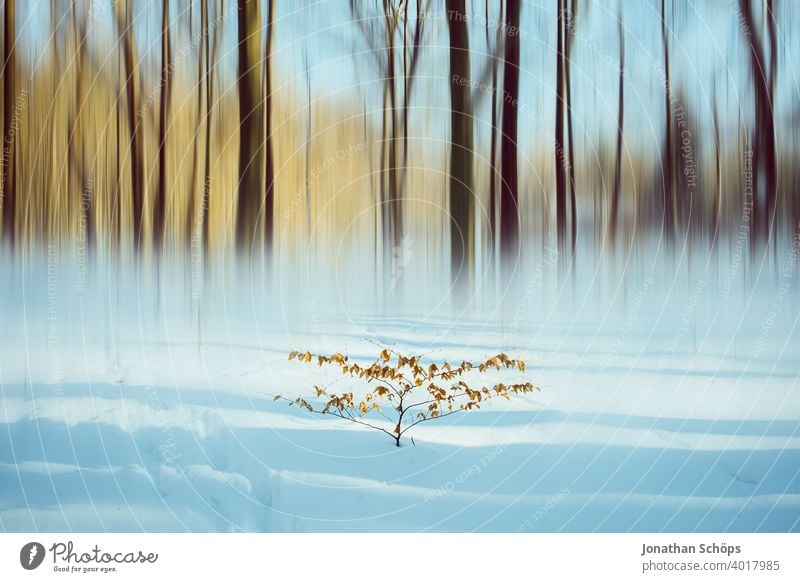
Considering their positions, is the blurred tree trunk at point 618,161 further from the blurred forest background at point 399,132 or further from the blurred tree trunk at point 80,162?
the blurred tree trunk at point 80,162

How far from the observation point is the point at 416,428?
3.19 m

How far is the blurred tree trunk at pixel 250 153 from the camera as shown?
10.5ft

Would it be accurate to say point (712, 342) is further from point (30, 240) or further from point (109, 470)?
point (30, 240)

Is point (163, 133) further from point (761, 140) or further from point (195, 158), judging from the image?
point (761, 140)

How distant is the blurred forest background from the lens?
10.4 feet

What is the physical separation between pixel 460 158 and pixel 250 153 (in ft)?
3.36

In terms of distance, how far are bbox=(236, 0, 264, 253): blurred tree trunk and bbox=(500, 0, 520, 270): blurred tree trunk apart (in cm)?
118

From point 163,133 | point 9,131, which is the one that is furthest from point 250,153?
point 9,131

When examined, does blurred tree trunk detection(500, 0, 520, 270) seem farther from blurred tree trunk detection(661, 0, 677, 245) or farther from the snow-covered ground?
blurred tree trunk detection(661, 0, 677, 245)

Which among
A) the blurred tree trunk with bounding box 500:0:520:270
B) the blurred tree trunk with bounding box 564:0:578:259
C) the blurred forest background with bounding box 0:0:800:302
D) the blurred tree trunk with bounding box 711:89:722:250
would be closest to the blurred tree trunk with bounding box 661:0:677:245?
the blurred forest background with bounding box 0:0:800:302

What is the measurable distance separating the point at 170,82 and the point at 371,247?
1260mm

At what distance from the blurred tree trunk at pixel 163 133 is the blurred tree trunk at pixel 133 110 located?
80 mm

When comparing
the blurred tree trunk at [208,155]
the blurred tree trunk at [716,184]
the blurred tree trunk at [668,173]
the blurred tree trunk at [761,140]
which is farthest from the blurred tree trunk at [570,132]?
the blurred tree trunk at [208,155]

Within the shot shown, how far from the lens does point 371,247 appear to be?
126 inches
